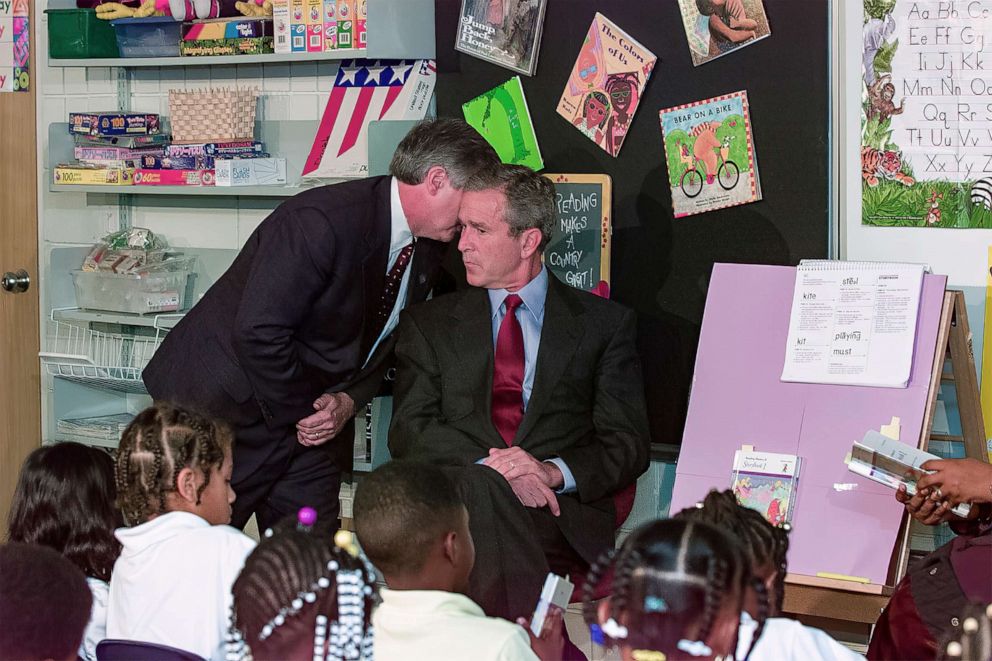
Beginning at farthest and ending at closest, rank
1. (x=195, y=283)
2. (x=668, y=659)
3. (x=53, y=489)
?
(x=195, y=283) → (x=53, y=489) → (x=668, y=659)

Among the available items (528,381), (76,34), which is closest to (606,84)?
(528,381)

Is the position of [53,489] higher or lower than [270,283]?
lower

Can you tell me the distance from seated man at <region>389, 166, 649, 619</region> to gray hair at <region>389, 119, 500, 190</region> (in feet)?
0.19

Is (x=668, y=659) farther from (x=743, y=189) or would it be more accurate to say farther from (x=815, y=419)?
(x=743, y=189)

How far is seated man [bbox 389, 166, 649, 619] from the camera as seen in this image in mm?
3031

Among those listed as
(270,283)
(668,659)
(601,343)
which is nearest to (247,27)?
(270,283)

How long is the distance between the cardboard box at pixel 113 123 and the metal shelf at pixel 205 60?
0.55 ft

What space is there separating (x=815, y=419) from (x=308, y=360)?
1.26 m

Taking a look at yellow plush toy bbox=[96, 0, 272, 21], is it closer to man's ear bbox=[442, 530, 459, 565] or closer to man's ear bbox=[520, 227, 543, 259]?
man's ear bbox=[520, 227, 543, 259]

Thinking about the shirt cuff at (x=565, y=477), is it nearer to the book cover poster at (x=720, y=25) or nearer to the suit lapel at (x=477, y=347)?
the suit lapel at (x=477, y=347)

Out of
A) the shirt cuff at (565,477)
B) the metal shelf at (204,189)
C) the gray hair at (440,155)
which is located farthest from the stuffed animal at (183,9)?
the shirt cuff at (565,477)

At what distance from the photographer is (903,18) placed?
10.7ft

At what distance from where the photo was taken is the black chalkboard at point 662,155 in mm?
3328

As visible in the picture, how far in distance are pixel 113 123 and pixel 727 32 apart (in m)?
2.08
